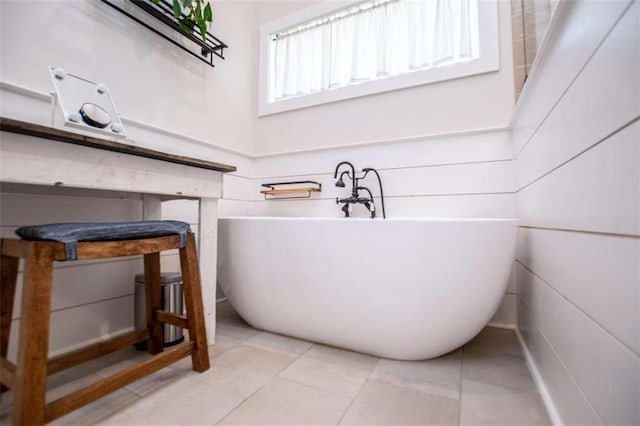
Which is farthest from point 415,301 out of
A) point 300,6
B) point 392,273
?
point 300,6

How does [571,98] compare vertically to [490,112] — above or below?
below

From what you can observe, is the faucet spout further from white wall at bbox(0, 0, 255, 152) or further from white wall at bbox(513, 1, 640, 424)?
white wall at bbox(513, 1, 640, 424)

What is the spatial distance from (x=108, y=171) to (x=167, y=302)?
0.67 metres

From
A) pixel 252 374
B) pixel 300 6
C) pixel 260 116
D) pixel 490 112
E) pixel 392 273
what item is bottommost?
pixel 252 374

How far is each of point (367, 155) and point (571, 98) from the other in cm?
124

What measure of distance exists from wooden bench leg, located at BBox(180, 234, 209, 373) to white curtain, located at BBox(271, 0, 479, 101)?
1510 mm

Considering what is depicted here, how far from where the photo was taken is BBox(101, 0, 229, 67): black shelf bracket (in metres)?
1.42

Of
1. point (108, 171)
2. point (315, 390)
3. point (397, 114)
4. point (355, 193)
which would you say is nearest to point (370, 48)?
point (397, 114)

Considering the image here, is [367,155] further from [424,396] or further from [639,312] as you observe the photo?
[639,312]

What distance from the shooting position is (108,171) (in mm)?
946

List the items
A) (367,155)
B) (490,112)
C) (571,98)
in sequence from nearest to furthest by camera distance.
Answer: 1. (571,98)
2. (490,112)
3. (367,155)

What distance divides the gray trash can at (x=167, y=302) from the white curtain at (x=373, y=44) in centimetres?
154

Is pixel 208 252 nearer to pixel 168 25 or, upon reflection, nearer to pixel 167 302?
pixel 167 302

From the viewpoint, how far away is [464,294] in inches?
43.1
